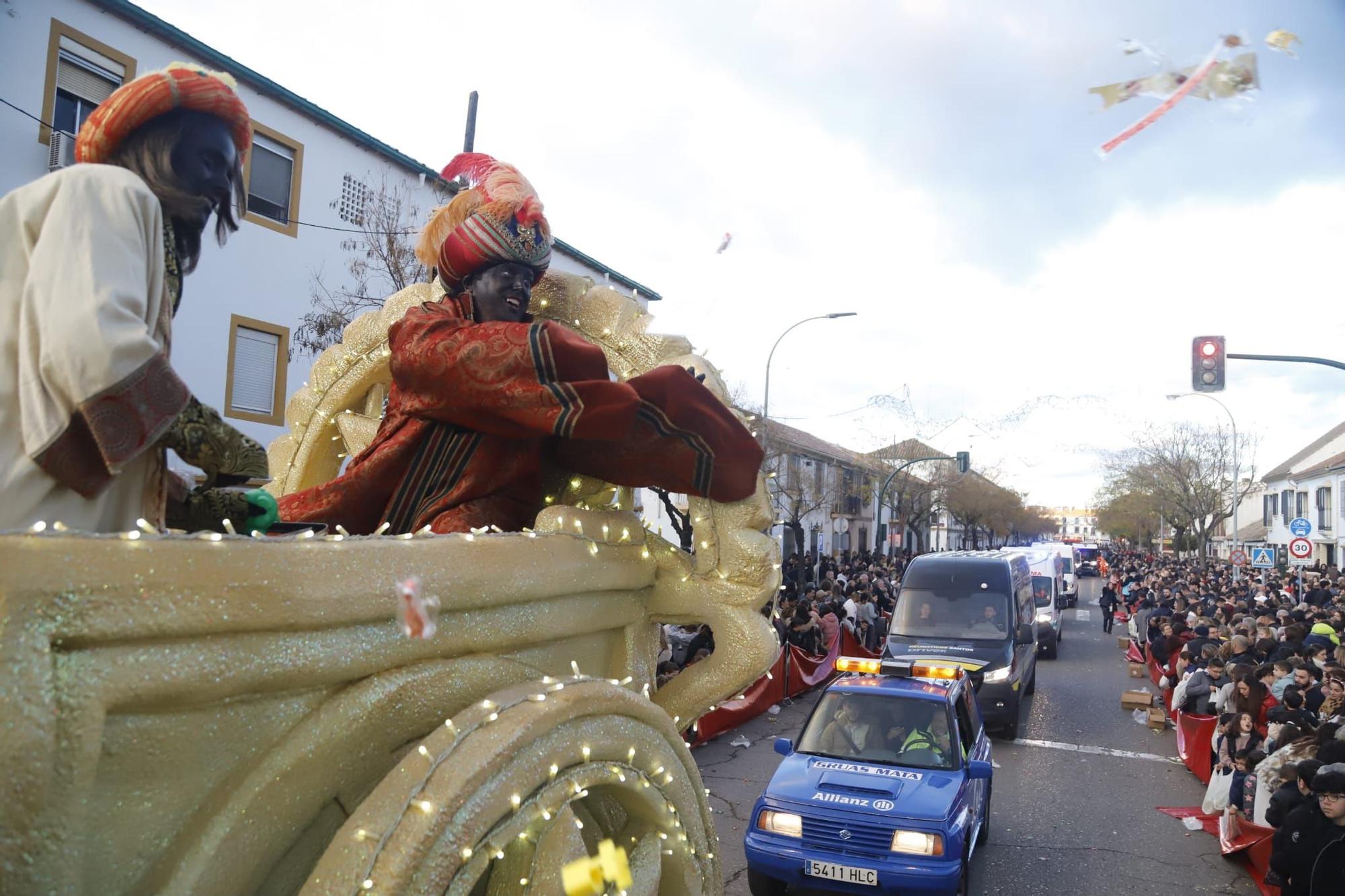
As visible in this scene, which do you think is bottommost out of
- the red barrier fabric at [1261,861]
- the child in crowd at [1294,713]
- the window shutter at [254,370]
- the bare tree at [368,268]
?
the red barrier fabric at [1261,861]

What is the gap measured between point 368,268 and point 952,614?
385 inches

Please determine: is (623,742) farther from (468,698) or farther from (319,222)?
(319,222)

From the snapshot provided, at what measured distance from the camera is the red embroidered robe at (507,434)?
1.99m

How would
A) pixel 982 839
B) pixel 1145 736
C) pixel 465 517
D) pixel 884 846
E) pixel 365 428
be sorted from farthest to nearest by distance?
pixel 1145 736 → pixel 982 839 → pixel 884 846 → pixel 365 428 → pixel 465 517

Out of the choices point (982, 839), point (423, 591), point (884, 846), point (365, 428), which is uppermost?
point (365, 428)

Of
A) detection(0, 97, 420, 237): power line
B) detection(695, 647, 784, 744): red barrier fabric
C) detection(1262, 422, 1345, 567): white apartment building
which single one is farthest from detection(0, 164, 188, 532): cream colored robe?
detection(1262, 422, 1345, 567): white apartment building

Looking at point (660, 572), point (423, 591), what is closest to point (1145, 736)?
point (660, 572)

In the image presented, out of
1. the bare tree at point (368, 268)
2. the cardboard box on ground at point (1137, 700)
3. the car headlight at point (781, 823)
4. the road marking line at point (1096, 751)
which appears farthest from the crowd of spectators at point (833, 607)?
the bare tree at point (368, 268)

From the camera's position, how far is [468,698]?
153 cm

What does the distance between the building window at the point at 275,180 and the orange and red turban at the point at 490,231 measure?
36.9 ft

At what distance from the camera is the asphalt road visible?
751cm

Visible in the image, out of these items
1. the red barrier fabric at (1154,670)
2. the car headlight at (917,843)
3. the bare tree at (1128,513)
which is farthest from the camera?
the bare tree at (1128,513)

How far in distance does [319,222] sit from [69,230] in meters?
13.3

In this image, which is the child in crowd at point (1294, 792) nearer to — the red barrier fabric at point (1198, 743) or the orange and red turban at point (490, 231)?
the red barrier fabric at point (1198, 743)
